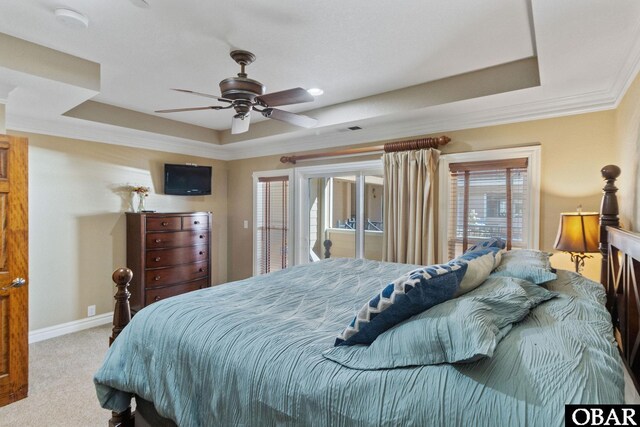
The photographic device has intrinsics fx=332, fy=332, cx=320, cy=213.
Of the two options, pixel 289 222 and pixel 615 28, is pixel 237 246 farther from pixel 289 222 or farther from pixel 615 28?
pixel 615 28

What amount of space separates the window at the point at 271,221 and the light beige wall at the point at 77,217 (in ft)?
4.79

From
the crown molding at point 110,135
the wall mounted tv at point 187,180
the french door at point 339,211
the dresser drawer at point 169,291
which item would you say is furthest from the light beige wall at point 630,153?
the wall mounted tv at point 187,180

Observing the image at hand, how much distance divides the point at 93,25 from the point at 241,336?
7.53 ft

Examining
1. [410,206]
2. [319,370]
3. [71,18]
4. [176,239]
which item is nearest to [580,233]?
[410,206]

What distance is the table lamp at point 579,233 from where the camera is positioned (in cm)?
240

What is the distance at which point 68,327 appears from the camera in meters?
3.91

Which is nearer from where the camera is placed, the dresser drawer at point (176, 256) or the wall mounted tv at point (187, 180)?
the dresser drawer at point (176, 256)

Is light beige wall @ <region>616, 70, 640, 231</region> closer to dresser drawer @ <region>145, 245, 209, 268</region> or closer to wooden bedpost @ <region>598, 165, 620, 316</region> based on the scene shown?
wooden bedpost @ <region>598, 165, 620, 316</region>

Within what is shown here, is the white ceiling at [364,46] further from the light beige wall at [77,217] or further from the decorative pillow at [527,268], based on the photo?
the decorative pillow at [527,268]

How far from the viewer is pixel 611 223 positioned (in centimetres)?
217

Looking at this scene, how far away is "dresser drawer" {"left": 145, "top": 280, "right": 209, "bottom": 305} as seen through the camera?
4.21m

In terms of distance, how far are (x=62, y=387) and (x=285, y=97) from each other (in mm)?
2926

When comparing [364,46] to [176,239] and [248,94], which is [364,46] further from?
[176,239]

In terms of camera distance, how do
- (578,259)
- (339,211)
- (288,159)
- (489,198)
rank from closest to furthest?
(578,259) → (489,198) → (339,211) → (288,159)
